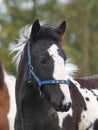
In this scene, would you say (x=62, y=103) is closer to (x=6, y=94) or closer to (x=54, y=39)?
(x=54, y=39)

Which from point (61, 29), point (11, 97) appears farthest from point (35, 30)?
point (11, 97)

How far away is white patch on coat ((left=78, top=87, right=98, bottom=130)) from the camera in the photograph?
8438 millimetres

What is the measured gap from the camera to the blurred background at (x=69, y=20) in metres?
27.6

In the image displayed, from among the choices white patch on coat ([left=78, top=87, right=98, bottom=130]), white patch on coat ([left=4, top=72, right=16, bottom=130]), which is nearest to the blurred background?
white patch on coat ([left=4, top=72, right=16, bottom=130])

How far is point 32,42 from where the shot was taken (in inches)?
313

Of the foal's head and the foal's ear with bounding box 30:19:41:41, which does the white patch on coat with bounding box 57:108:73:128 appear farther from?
the foal's ear with bounding box 30:19:41:41

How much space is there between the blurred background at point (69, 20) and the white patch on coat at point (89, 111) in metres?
16.5

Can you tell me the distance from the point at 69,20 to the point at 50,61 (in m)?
28.9

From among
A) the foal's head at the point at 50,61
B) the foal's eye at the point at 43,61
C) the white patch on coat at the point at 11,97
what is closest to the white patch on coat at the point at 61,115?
the foal's head at the point at 50,61

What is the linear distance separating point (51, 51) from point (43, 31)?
41 cm

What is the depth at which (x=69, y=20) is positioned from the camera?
3628 cm

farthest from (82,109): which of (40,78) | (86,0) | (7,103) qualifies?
(86,0)

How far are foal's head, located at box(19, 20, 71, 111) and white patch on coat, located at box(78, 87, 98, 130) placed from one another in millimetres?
1046

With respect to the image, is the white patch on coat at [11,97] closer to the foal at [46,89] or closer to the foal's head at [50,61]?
the foal at [46,89]
